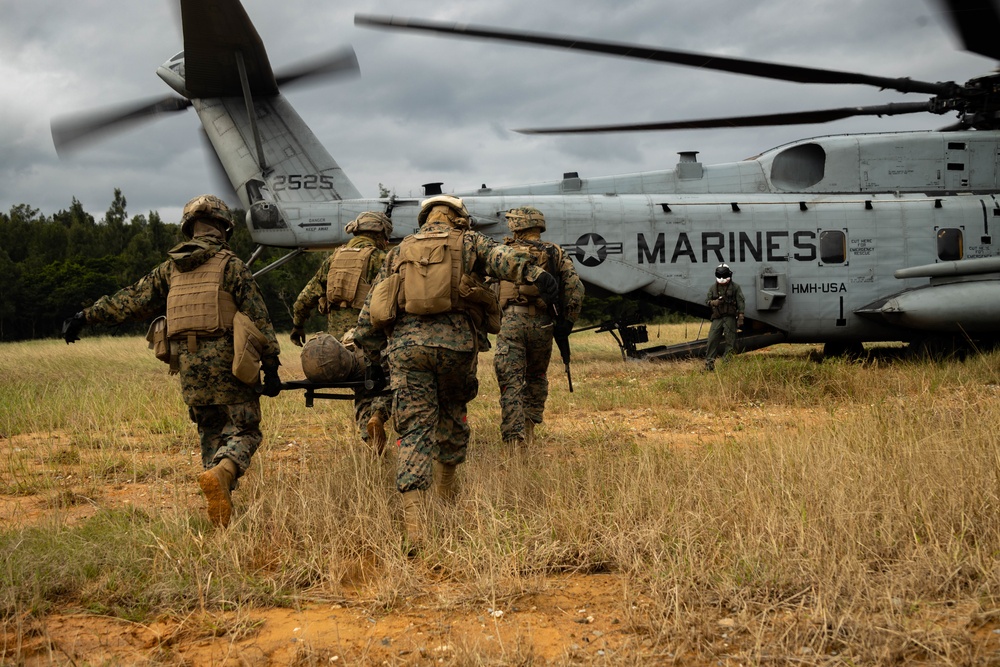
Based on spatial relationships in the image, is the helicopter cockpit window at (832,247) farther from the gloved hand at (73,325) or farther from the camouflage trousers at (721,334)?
the gloved hand at (73,325)

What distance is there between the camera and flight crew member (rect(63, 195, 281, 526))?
14.3 ft

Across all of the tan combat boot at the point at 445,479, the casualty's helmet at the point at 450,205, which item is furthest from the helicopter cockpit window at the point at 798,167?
the tan combat boot at the point at 445,479

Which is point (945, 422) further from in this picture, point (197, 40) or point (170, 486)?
point (197, 40)

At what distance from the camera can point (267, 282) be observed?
36.6 m

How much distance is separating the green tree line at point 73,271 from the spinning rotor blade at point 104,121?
21244mm

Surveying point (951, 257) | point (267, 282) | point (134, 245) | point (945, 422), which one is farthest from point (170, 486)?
point (134, 245)

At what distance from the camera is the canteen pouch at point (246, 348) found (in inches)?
166

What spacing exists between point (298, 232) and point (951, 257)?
30.0ft

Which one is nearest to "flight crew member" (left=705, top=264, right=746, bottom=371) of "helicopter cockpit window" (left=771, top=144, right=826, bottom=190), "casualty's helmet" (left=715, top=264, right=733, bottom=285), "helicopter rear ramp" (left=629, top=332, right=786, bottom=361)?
"casualty's helmet" (left=715, top=264, right=733, bottom=285)

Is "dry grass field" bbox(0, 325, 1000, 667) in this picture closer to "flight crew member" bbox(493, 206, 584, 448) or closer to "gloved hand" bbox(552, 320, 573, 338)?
"flight crew member" bbox(493, 206, 584, 448)

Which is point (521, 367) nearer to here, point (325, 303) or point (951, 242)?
point (325, 303)

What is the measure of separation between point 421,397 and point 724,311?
23.8 feet

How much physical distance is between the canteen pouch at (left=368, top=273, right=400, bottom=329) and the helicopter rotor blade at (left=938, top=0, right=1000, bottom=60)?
5.01m

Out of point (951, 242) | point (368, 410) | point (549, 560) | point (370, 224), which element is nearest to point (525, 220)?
point (370, 224)
